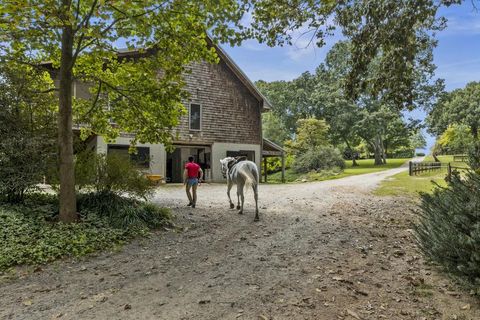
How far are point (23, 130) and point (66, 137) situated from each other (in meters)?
1.75

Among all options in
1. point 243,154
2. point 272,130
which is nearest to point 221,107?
point 243,154

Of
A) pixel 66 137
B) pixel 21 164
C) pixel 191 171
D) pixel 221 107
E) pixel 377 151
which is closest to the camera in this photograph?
pixel 66 137

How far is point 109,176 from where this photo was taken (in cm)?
905

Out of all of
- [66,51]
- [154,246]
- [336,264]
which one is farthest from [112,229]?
[336,264]

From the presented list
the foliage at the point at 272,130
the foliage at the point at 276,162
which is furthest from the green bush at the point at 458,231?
the foliage at the point at 272,130

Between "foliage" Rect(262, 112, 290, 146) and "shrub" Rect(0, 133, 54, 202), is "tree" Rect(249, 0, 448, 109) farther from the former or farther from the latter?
"foliage" Rect(262, 112, 290, 146)

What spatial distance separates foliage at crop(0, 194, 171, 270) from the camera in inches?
254

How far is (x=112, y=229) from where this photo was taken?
7797 mm

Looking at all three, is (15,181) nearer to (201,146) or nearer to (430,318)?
(430,318)

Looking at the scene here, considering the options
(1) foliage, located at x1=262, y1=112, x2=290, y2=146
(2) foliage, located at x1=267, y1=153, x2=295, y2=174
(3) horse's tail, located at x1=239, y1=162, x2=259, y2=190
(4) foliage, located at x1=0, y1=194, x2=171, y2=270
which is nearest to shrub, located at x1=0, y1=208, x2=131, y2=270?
(4) foliage, located at x1=0, y1=194, x2=171, y2=270

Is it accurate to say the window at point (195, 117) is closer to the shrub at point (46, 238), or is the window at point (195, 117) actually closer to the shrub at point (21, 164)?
the shrub at point (21, 164)

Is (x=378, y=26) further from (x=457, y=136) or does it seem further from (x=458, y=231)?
(x=457, y=136)

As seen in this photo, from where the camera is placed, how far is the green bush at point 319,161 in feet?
108

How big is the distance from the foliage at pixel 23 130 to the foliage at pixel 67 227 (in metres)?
0.71
